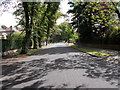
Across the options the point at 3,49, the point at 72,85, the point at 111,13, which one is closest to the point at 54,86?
the point at 72,85

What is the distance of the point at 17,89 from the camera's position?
4660 mm

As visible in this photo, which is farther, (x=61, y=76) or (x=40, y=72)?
(x=40, y=72)

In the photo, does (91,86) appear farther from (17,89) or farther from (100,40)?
(100,40)

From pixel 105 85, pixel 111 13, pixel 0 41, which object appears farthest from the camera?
pixel 0 41

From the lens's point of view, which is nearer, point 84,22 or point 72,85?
point 72,85

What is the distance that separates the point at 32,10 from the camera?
20.0 m

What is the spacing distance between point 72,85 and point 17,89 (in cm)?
206

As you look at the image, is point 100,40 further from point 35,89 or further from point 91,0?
point 35,89

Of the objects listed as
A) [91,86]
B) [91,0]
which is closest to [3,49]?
[91,0]

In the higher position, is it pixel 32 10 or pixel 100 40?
pixel 32 10

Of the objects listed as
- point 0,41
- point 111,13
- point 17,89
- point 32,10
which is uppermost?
point 32,10

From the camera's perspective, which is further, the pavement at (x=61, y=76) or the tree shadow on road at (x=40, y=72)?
the tree shadow on road at (x=40, y=72)

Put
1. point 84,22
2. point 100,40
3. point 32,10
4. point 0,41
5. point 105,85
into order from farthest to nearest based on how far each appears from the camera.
Answer: 1. point 84,22
2. point 100,40
3. point 32,10
4. point 0,41
5. point 105,85

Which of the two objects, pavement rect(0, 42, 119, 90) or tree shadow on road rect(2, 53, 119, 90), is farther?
tree shadow on road rect(2, 53, 119, 90)
